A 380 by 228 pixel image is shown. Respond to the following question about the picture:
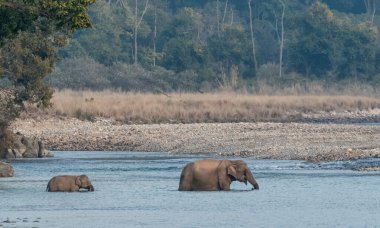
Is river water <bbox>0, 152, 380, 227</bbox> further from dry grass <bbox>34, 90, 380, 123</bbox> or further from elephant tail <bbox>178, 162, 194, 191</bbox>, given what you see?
dry grass <bbox>34, 90, 380, 123</bbox>

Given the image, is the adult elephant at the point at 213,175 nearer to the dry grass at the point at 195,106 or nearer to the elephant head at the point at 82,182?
the elephant head at the point at 82,182

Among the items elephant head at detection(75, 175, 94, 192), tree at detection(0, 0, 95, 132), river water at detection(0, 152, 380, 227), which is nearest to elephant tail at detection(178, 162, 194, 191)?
river water at detection(0, 152, 380, 227)

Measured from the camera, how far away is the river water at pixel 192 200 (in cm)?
2548

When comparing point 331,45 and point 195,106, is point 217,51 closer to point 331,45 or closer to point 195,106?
point 331,45

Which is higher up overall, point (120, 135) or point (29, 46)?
point (29, 46)

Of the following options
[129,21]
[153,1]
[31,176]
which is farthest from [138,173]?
[153,1]

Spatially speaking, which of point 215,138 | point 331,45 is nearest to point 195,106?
point 215,138

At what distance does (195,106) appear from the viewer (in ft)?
233

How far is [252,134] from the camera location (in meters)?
55.2

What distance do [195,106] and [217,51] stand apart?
1147 inches

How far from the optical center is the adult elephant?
98.3 feet

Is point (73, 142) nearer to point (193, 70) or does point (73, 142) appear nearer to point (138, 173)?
point (138, 173)

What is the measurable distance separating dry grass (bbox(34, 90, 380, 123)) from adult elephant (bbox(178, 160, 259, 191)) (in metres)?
34.5

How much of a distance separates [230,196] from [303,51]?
228ft
